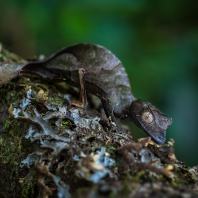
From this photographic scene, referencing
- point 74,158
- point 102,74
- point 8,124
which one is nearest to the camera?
point 74,158

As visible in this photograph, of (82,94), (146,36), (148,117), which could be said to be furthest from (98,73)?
(146,36)

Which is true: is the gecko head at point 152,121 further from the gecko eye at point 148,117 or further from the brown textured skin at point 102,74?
the brown textured skin at point 102,74

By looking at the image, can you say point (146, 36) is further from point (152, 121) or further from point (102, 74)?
point (152, 121)

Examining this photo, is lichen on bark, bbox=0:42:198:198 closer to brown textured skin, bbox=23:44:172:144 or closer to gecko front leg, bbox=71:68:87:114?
gecko front leg, bbox=71:68:87:114

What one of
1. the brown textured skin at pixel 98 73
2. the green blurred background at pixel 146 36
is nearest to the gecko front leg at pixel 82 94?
the brown textured skin at pixel 98 73

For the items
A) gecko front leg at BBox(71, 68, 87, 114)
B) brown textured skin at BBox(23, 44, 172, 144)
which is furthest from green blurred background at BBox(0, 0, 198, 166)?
gecko front leg at BBox(71, 68, 87, 114)

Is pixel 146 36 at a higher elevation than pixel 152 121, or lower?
higher
